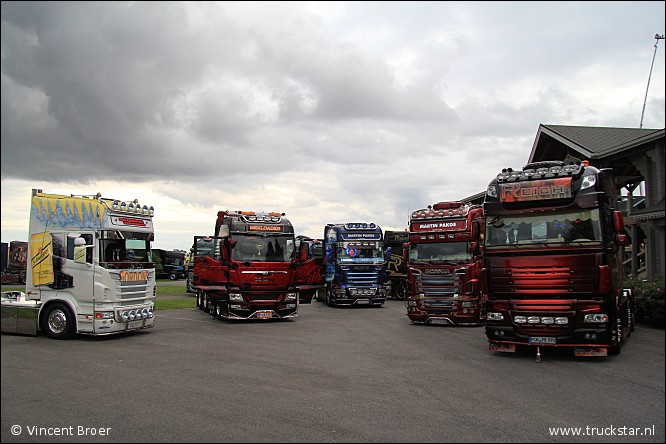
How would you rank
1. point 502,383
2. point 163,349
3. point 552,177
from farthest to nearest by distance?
point 163,349
point 552,177
point 502,383

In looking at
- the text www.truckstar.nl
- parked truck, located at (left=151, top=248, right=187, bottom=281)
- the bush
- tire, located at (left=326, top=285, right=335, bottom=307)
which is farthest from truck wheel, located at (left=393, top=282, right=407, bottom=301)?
parked truck, located at (left=151, top=248, right=187, bottom=281)

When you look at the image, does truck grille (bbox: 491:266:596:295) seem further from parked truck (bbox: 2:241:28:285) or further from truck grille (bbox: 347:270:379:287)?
truck grille (bbox: 347:270:379:287)

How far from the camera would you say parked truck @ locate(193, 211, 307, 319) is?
1759 cm

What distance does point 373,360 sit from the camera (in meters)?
10.8

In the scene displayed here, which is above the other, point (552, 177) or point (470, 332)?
point (552, 177)

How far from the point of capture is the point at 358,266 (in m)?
24.2

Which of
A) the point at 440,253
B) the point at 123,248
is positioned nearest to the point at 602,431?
the point at 440,253

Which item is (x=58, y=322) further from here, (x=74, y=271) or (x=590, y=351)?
(x=590, y=351)

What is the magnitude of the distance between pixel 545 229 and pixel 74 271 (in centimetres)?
1086

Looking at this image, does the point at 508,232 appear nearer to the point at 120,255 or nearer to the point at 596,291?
the point at 596,291

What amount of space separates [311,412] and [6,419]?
11.2ft

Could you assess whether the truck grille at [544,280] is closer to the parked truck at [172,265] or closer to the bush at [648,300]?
the bush at [648,300]

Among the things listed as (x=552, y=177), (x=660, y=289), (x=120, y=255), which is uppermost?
(x=552, y=177)

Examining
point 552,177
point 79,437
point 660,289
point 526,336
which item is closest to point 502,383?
point 526,336
